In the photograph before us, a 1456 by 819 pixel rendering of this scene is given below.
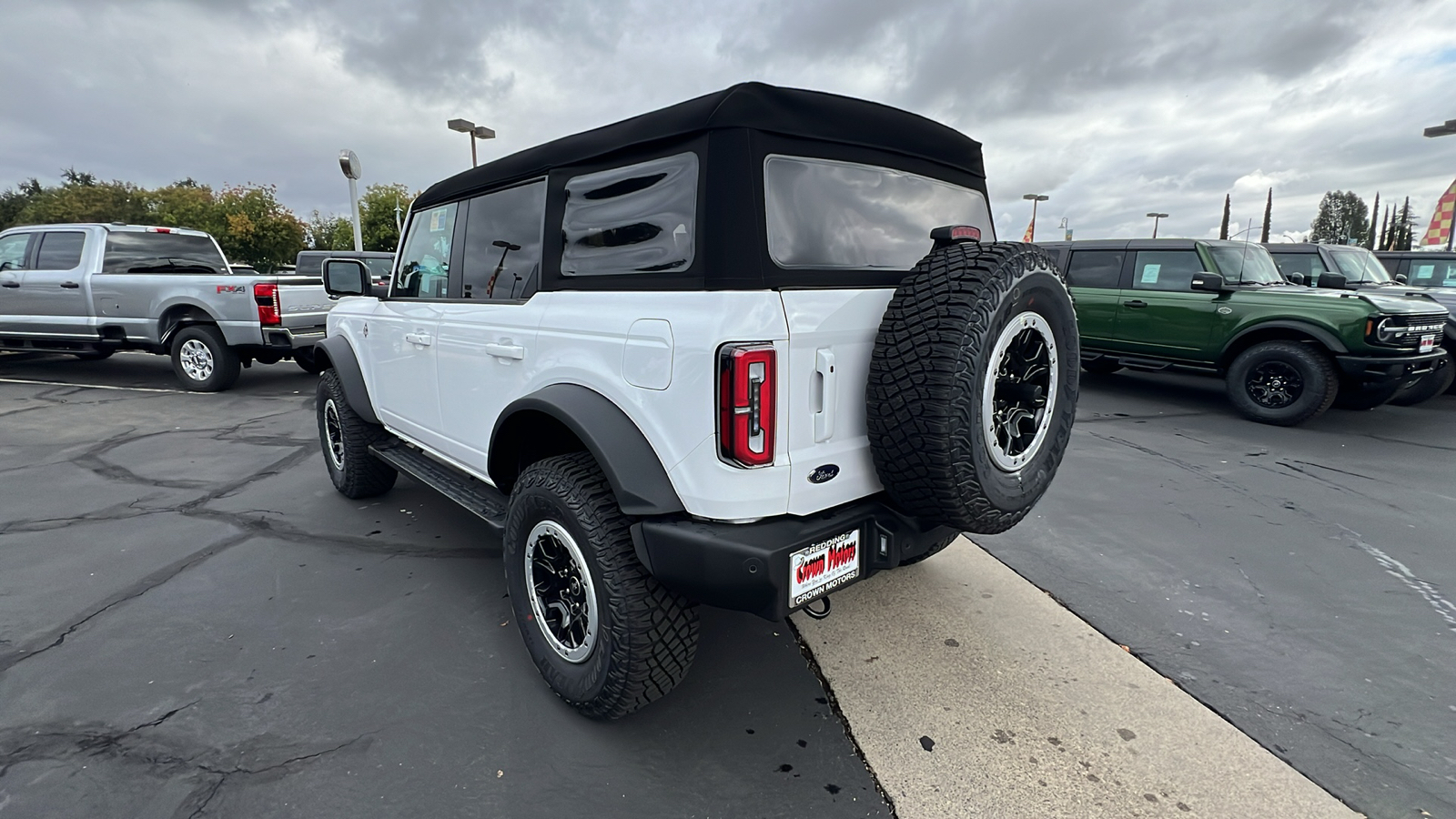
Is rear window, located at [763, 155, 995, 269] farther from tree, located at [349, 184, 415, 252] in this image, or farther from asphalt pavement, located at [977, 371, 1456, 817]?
tree, located at [349, 184, 415, 252]

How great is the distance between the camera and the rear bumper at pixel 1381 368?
6098mm

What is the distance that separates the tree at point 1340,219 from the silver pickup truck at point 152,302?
72516 mm

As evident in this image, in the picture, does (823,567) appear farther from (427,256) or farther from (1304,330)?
(1304,330)

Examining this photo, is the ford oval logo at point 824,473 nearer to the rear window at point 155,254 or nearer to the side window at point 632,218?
the side window at point 632,218

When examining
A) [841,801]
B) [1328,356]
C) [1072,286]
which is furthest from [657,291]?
[1072,286]

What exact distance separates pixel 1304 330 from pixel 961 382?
22.5 ft

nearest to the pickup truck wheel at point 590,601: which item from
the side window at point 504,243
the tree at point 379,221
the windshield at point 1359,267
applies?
the side window at point 504,243

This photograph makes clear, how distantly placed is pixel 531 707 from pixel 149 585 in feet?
7.77

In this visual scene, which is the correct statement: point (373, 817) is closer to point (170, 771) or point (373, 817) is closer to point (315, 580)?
point (170, 771)

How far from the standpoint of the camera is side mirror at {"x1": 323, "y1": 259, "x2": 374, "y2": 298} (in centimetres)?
403

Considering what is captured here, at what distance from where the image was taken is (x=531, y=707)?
2391 mm

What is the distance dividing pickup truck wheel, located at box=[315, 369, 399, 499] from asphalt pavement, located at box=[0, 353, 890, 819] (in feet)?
0.68

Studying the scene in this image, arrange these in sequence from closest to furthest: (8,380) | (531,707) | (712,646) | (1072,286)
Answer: (531,707), (712,646), (1072,286), (8,380)

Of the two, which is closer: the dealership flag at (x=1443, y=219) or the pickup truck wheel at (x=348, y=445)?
the pickup truck wheel at (x=348, y=445)
